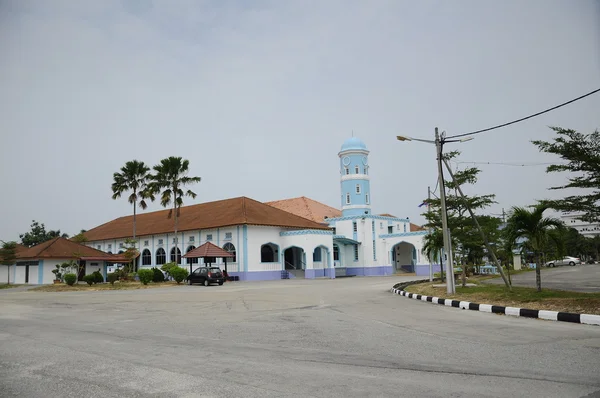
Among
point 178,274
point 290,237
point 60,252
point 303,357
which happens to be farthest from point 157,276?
point 303,357

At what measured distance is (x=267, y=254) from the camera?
43.9 m

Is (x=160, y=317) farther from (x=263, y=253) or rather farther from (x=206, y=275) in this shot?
(x=263, y=253)

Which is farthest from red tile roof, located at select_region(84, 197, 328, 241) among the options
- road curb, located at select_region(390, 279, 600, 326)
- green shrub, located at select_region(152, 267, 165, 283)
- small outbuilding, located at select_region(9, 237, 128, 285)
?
road curb, located at select_region(390, 279, 600, 326)

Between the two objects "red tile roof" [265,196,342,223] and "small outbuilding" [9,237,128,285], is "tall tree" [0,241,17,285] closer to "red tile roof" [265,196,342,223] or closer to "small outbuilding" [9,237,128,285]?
"small outbuilding" [9,237,128,285]

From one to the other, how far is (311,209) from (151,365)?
4906cm

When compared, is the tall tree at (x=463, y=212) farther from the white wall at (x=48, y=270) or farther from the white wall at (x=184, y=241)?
the white wall at (x=48, y=270)

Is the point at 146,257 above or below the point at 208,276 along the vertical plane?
above

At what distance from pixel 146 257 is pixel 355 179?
23.5 m

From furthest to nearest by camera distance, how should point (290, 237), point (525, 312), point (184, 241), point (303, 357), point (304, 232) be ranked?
point (184, 241)
point (290, 237)
point (304, 232)
point (525, 312)
point (303, 357)

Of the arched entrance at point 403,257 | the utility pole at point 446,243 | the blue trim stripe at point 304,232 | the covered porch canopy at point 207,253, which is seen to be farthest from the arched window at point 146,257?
the utility pole at point 446,243

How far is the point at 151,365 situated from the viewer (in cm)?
615

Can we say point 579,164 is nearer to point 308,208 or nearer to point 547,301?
point 547,301

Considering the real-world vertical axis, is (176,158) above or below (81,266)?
above

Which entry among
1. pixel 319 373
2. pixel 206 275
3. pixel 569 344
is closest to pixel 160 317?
pixel 319 373
